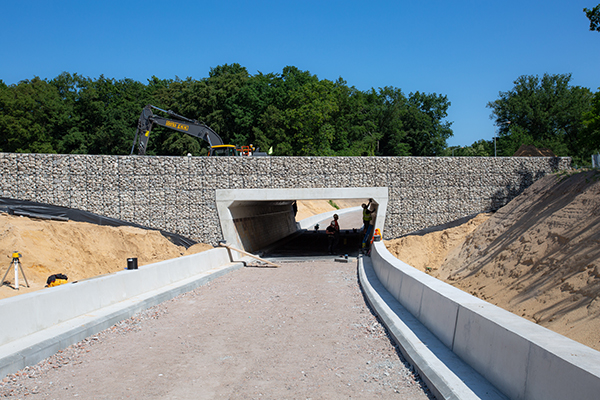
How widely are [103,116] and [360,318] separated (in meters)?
66.8

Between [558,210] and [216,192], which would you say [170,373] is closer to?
[558,210]

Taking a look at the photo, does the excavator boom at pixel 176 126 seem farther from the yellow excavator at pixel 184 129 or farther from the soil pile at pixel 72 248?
the soil pile at pixel 72 248

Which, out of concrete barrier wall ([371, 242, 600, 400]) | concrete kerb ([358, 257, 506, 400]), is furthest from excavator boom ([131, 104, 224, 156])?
concrete barrier wall ([371, 242, 600, 400])

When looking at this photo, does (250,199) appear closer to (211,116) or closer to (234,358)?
(234,358)

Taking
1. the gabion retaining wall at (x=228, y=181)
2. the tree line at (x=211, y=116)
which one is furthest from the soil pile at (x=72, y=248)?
the tree line at (x=211, y=116)

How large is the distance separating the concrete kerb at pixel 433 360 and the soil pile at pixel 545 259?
100.0 inches

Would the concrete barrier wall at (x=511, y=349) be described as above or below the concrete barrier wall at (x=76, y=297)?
above

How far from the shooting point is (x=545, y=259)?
1246 cm

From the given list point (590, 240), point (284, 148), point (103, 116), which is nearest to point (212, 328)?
point (590, 240)

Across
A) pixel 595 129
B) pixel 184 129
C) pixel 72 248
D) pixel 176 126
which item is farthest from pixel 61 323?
pixel 595 129

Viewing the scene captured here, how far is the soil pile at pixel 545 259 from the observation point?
9227 millimetres

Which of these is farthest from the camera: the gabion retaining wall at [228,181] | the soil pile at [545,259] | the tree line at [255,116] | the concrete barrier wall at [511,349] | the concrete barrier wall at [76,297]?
the tree line at [255,116]

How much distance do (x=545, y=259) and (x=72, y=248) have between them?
15.1m

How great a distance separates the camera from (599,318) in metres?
8.09
